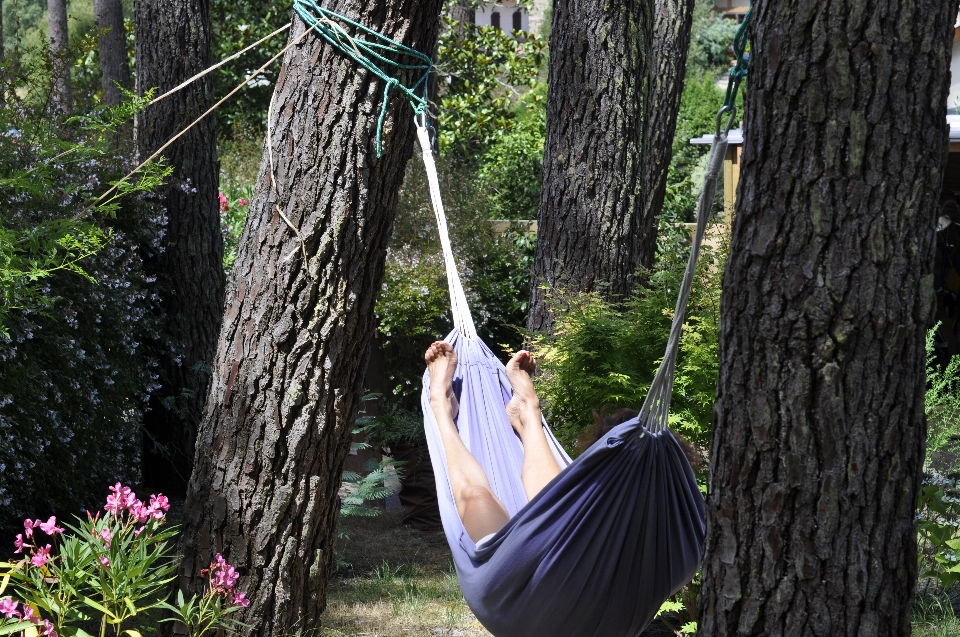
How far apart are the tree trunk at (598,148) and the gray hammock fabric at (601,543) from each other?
176cm

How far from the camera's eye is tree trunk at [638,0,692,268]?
4008 mm

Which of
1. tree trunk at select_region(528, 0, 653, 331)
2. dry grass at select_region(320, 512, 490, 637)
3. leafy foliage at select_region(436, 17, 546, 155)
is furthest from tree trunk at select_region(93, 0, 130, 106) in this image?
tree trunk at select_region(528, 0, 653, 331)

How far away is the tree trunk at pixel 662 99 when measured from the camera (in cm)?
401

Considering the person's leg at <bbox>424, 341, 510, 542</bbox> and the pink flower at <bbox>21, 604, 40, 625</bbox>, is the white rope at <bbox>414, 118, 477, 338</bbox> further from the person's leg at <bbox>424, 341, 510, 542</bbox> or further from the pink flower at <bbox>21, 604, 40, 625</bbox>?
the pink flower at <bbox>21, 604, 40, 625</bbox>

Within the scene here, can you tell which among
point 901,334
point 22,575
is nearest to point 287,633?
point 22,575

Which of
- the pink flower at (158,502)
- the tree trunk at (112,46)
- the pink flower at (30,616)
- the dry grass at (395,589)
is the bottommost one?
the dry grass at (395,589)

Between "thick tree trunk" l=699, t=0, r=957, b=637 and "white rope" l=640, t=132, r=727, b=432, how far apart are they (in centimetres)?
19

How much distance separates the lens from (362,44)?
2.17 meters

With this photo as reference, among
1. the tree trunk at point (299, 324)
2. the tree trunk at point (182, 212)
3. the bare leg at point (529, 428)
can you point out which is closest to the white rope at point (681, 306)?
the bare leg at point (529, 428)

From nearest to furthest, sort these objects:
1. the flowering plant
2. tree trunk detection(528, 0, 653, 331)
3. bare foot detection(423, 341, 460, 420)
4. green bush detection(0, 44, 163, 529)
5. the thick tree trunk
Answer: the thick tree trunk, the flowering plant, bare foot detection(423, 341, 460, 420), green bush detection(0, 44, 163, 529), tree trunk detection(528, 0, 653, 331)

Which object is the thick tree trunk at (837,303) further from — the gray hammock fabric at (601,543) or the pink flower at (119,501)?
the pink flower at (119,501)

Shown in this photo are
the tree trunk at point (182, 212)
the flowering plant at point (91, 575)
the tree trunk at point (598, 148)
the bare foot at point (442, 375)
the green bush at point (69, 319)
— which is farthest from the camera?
the tree trunk at point (182, 212)

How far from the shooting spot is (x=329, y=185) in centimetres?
219

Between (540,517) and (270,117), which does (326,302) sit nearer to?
(270,117)
